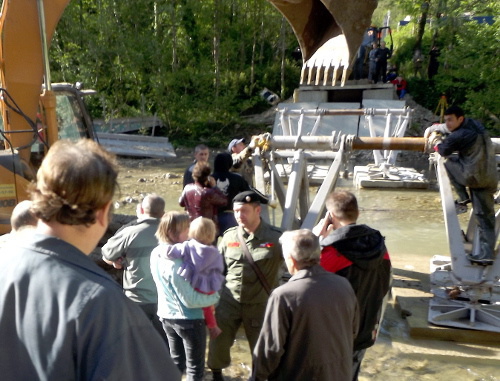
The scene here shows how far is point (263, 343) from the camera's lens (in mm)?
2820

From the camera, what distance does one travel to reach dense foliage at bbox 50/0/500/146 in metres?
19.6

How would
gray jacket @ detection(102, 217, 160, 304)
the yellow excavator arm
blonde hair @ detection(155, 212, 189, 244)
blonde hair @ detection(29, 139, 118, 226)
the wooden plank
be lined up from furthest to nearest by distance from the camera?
the wooden plank
the yellow excavator arm
gray jacket @ detection(102, 217, 160, 304)
blonde hair @ detection(155, 212, 189, 244)
blonde hair @ detection(29, 139, 118, 226)

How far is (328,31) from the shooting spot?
694cm

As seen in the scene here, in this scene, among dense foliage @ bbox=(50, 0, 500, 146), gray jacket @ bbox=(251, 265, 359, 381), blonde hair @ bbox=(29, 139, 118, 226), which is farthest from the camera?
dense foliage @ bbox=(50, 0, 500, 146)

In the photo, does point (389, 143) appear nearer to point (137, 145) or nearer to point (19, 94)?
point (19, 94)

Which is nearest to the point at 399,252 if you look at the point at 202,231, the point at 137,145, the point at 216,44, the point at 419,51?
the point at 202,231

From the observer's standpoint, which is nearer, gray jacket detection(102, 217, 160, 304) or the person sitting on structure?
gray jacket detection(102, 217, 160, 304)

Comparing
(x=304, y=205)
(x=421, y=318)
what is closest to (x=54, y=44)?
(x=304, y=205)

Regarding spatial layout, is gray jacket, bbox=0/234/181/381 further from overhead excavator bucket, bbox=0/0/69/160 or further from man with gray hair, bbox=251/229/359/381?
overhead excavator bucket, bbox=0/0/69/160

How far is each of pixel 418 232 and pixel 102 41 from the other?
14.8 meters

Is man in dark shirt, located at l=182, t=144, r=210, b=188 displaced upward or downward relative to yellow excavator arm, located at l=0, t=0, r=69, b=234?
downward

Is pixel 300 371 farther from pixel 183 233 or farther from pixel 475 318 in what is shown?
pixel 475 318

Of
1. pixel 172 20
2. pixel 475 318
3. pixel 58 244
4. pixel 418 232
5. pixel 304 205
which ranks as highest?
pixel 172 20

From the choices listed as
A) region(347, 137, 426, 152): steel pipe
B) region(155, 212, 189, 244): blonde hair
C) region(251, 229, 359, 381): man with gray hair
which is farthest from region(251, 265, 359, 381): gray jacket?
region(347, 137, 426, 152): steel pipe
